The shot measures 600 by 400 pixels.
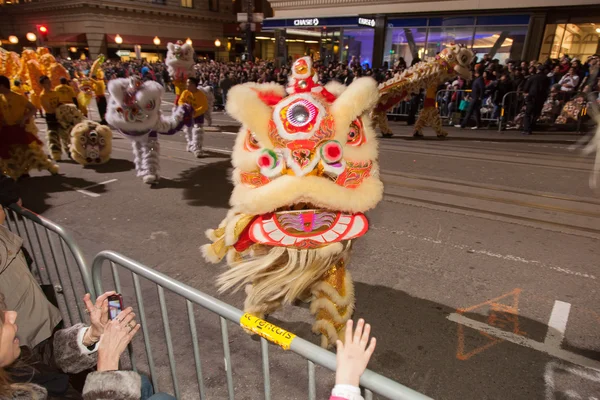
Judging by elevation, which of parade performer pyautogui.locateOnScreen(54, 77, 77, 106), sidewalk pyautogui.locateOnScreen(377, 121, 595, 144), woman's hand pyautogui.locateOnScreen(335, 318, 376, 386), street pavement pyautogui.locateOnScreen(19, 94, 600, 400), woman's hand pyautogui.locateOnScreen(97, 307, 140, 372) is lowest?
street pavement pyautogui.locateOnScreen(19, 94, 600, 400)

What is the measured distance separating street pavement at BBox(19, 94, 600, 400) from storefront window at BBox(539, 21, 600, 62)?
33.3ft

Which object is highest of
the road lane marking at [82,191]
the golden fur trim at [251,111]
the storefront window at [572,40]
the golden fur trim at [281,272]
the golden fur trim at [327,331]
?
the storefront window at [572,40]

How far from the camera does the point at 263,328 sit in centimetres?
135

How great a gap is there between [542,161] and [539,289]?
5190mm

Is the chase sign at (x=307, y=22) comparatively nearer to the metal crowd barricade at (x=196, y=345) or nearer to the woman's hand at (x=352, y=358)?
the metal crowd barricade at (x=196, y=345)

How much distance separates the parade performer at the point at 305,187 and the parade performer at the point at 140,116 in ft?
13.4

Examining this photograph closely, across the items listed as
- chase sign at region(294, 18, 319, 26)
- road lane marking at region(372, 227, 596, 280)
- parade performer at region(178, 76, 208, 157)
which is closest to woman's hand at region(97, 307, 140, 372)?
road lane marking at region(372, 227, 596, 280)

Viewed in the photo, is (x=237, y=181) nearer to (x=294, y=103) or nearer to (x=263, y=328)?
(x=294, y=103)

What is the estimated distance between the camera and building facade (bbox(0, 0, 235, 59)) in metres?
30.3

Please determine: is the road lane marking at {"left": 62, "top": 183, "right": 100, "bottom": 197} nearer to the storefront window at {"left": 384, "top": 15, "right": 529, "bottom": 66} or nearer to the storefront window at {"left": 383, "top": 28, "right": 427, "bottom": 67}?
the storefront window at {"left": 383, "top": 28, "right": 427, "bottom": 67}

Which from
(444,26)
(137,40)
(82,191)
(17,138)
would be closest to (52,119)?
(17,138)

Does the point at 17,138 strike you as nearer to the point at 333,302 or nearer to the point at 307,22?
the point at 333,302

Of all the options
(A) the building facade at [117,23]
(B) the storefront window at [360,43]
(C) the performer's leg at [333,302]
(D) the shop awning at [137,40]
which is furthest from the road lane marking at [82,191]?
(D) the shop awning at [137,40]

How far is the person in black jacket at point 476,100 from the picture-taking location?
10766 mm
